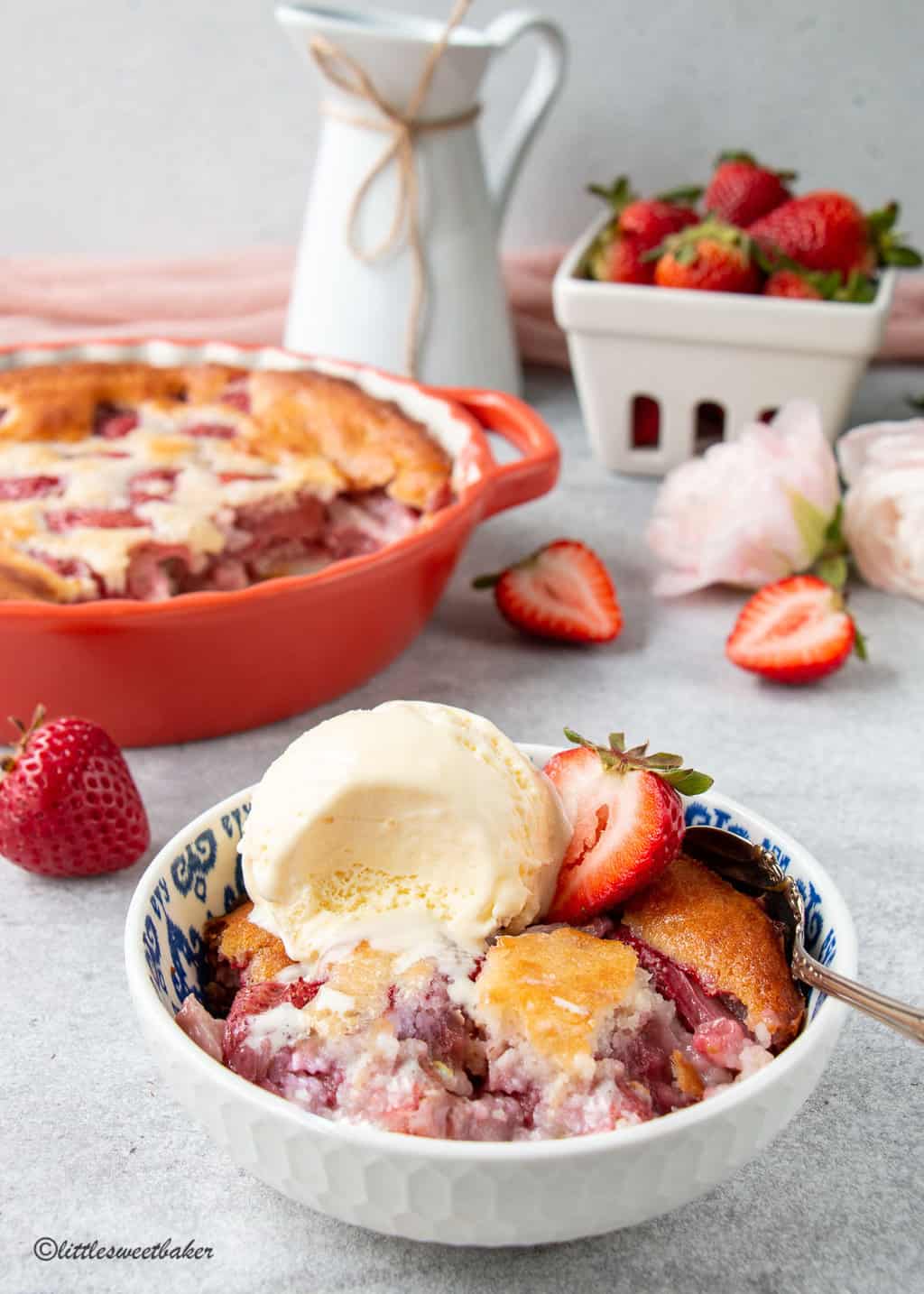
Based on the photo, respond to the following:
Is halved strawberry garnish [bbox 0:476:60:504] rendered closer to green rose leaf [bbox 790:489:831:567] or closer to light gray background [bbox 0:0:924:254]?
green rose leaf [bbox 790:489:831:567]

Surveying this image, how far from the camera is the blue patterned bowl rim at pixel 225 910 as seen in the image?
0.70 m

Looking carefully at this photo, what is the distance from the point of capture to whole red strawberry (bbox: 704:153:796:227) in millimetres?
1910

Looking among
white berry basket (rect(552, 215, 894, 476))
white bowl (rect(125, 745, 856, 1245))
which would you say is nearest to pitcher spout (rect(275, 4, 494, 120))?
white berry basket (rect(552, 215, 894, 476))

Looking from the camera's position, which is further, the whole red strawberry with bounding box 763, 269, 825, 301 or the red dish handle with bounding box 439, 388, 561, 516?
the whole red strawberry with bounding box 763, 269, 825, 301

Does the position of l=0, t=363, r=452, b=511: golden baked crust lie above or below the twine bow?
below

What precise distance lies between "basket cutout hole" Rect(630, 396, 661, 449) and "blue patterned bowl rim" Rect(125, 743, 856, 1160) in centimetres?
107

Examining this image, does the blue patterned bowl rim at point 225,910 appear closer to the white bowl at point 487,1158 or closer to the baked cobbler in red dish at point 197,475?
the white bowl at point 487,1158

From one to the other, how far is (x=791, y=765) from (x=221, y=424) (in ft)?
2.56

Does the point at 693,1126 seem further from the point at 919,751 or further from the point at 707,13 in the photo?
the point at 707,13

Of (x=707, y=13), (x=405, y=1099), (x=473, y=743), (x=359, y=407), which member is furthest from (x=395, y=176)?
(x=405, y=1099)

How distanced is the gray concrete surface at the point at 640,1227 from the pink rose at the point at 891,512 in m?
0.04

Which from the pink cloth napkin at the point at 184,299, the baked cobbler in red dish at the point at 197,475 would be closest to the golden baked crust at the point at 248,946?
the baked cobbler in red dish at the point at 197,475

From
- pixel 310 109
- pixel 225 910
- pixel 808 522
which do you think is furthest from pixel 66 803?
pixel 310 109

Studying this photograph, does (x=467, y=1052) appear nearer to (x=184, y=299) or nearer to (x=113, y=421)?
(x=113, y=421)
